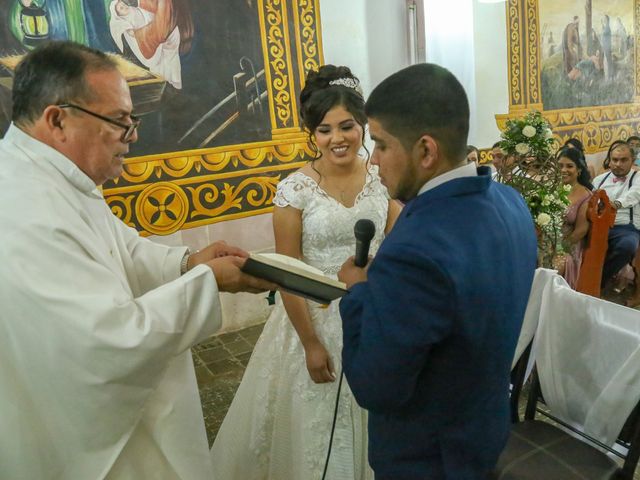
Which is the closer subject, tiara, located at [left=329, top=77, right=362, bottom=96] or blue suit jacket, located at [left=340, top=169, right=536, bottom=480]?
blue suit jacket, located at [left=340, top=169, right=536, bottom=480]

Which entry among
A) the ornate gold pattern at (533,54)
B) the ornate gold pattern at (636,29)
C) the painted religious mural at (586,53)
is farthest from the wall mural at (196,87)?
the ornate gold pattern at (636,29)

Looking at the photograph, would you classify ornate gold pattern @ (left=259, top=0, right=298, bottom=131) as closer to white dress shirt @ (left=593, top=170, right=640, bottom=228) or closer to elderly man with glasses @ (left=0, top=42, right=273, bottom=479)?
elderly man with glasses @ (left=0, top=42, right=273, bottom=479)

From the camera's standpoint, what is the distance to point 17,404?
4.03 ft

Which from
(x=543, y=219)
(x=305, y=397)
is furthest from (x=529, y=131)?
(x=305, y=397)

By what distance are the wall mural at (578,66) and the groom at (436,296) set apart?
6154 millimetres

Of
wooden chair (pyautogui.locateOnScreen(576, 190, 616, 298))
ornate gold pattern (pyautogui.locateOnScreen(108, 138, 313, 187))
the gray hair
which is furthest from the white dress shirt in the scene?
the gray hair

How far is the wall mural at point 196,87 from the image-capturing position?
12.1ft

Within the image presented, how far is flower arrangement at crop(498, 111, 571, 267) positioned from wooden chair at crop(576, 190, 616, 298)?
0.72 meters

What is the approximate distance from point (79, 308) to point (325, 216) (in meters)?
1.07

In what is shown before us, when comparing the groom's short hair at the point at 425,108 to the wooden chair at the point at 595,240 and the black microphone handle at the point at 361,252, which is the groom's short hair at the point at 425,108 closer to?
the black microphone handle at the point at 361,252

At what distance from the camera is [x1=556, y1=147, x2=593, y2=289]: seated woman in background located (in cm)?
426

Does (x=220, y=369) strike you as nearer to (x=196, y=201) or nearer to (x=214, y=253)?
(x=196, y=201)

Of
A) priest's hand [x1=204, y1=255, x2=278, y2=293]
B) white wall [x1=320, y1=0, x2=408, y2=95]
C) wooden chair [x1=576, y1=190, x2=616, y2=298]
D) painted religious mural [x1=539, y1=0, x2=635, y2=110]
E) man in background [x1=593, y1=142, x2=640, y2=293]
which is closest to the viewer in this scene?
priest's hand [x1=204, y1=255, x2=278, y2=293]

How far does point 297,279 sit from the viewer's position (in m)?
1.36
